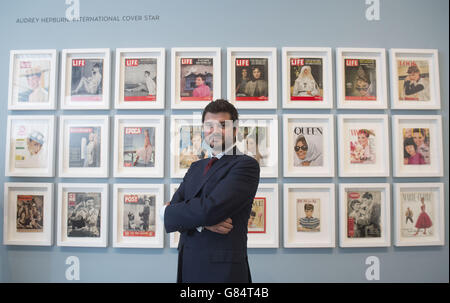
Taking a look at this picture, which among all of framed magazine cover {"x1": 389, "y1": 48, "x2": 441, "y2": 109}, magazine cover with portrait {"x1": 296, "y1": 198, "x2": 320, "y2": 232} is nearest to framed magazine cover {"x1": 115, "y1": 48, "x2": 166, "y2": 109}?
magazine cover with portrait {"x1": 296, "y1": 198, "x2": 320, "y2": 232}

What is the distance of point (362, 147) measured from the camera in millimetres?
1889

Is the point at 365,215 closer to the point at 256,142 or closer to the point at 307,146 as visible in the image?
the point at 307,146

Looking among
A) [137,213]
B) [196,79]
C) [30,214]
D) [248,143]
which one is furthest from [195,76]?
[30,214]

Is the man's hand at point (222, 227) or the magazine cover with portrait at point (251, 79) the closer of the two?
the man's hand at point (222, 227)

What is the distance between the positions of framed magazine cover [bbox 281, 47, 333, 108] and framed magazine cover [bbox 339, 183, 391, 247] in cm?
63

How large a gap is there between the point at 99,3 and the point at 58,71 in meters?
0.57

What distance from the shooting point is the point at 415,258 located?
6.15 feet

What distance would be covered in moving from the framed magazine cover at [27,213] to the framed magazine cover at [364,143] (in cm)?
205

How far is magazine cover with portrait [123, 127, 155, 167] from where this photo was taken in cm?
187

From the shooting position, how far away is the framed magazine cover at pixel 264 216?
1.83 metres

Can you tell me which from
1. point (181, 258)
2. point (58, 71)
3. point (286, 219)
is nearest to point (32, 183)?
point (58, 71)

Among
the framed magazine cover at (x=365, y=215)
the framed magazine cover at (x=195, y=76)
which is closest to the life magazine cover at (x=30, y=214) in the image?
the framed magazine cover at (x=195, y=76)

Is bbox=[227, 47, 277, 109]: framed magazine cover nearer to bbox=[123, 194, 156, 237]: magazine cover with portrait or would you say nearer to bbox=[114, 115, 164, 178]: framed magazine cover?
bbox=[114, 115, 164, 178]: framed magazine cover

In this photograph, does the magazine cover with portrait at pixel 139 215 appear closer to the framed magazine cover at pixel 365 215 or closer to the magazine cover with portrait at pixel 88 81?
the magazine cover with portrait at pixel 88 81
